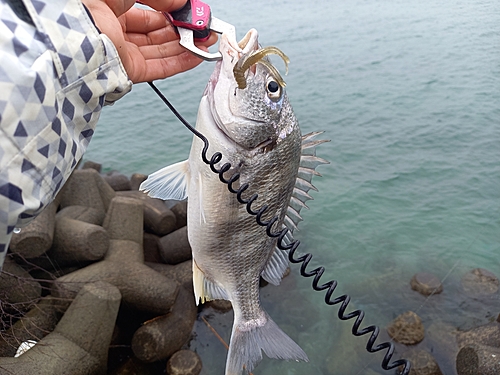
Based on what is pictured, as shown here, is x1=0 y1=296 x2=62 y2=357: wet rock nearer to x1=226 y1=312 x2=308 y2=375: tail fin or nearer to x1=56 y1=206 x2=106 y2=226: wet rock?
x1=56 y1=206 x2=106 y2=226: wet rock

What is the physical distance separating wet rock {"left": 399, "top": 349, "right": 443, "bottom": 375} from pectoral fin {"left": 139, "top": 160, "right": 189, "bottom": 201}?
12.6 ft

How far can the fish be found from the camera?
2.35 meters

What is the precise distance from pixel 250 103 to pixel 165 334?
3.43m

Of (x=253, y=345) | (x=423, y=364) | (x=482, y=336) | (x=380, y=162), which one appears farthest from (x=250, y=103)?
(x=380, y=162)

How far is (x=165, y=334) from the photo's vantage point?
4.78 metres

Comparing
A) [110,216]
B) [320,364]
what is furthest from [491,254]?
[110,216]

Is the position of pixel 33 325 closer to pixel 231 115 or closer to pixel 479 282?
pixel 231 115

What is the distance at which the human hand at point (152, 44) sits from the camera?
2273 mm

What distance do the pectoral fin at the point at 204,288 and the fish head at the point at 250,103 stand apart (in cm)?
99

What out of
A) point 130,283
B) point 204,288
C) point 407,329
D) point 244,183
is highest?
point 244,183

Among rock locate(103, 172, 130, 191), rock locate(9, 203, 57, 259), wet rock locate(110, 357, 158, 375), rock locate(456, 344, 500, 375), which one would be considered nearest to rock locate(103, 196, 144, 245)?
rock locate(9, 203, 57, 259)

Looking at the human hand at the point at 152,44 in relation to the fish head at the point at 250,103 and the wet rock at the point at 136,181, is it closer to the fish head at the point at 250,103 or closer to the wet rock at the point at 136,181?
the fish head at the point at 250,103

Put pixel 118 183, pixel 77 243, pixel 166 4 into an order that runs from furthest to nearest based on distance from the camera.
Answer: pixel 118 183, pixel 77 243, pixel 166 4

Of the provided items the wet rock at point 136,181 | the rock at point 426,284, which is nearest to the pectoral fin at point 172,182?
the rock at point 426,284
